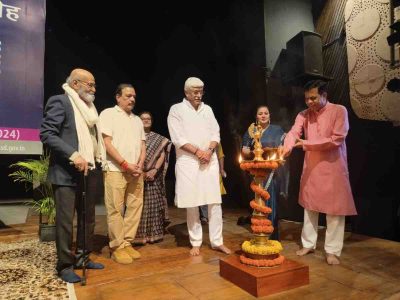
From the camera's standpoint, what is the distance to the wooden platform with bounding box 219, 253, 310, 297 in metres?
2.21

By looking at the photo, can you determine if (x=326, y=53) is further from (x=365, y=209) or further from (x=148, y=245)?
(x=148, y=245)

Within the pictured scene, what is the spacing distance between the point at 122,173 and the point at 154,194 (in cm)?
91

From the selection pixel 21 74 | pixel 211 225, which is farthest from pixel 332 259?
pixel 21 74

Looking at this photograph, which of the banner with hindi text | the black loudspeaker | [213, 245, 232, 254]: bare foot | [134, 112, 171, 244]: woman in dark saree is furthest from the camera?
the black loudspeaker

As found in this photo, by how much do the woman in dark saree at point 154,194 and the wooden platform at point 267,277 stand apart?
1.61 metres

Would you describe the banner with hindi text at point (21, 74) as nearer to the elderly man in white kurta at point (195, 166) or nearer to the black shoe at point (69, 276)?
the elderly man in white kurta at point (195, 166)

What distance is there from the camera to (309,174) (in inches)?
125

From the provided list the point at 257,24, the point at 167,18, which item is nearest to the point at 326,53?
the point at 257,24

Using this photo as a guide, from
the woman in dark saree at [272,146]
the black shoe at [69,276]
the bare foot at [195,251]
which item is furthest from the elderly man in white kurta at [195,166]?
the black shoe at [69,276]

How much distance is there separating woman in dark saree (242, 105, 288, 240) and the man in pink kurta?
43 cm

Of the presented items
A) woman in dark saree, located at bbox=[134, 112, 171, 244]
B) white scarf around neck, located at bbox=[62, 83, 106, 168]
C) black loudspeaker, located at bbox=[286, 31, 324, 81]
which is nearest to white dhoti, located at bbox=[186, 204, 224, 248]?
woman in dark saree, located at bbox=[134, 112, 171, 244]

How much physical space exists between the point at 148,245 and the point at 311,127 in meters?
2.30

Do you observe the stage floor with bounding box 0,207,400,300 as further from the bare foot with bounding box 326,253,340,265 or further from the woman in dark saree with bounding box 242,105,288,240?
the woman in dark saree with bounding box 242,105,288,240

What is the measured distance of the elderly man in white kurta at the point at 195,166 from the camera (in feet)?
10.7
